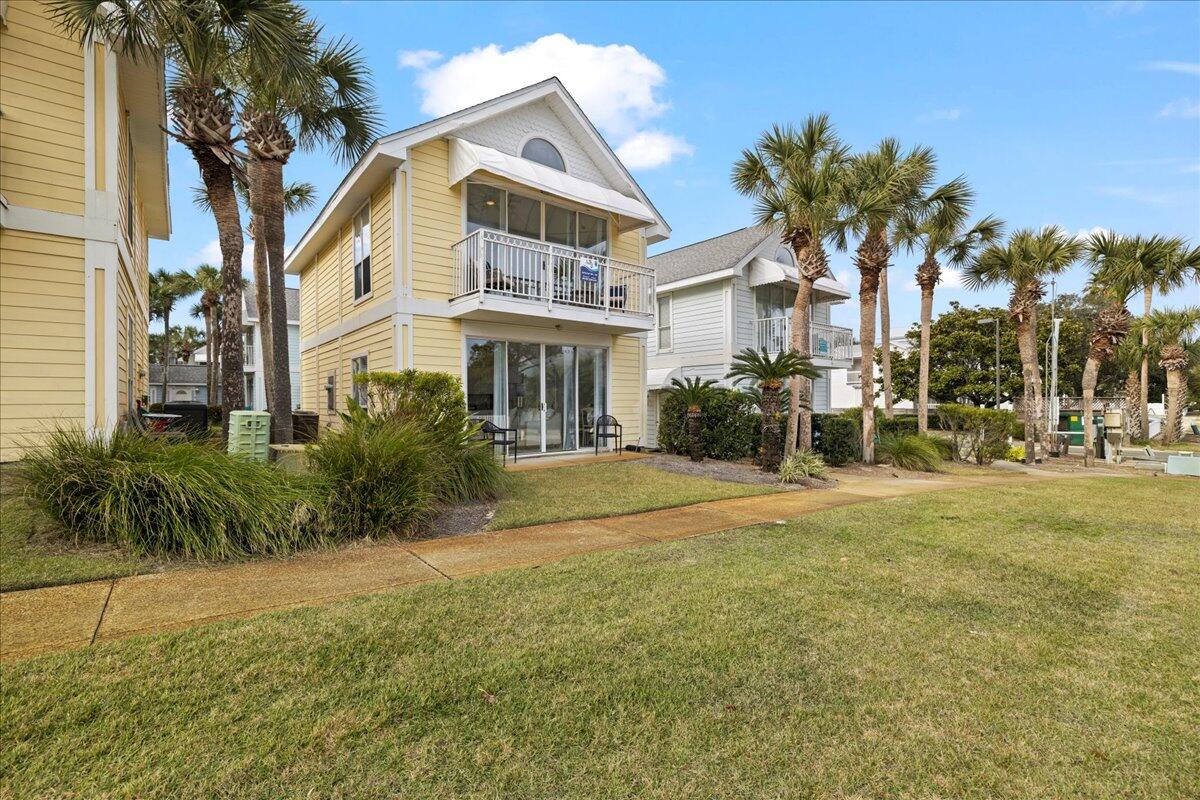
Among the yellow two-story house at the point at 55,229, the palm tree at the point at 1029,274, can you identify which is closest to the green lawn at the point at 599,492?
the yellow two-story house at the point at 55,229

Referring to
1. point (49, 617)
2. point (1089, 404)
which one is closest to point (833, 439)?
point (1089, 404)

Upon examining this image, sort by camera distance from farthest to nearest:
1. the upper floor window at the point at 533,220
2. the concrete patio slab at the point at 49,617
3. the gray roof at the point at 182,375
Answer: the gray roof at the point at 182,375
the upper floor window at the point at 533,220
the concrete patio slab at the point at 49,617

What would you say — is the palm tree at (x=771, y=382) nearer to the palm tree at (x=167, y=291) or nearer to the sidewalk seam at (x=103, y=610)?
the sidewalk seam at (x=103, y=610)

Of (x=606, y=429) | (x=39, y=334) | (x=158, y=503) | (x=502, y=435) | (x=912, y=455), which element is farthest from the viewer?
(x=912, y=455)

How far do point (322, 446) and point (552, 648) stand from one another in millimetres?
3941

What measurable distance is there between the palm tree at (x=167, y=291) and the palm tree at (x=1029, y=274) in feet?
117

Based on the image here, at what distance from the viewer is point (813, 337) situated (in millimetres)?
18344

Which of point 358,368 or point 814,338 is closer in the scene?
point 358,368

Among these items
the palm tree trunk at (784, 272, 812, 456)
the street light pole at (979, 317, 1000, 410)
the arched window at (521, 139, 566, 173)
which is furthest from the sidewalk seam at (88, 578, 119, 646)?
the street light pole at (979, 317, 1000, 410)

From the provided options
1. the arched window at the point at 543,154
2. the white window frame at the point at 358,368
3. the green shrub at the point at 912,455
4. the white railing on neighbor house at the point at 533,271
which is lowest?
the green shrub at the point at 912,455

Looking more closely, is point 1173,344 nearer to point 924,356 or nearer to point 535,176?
point 924,356

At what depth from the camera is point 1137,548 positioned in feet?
18.1

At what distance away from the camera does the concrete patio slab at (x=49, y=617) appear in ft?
9.60

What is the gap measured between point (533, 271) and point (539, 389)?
2507 millimetres
